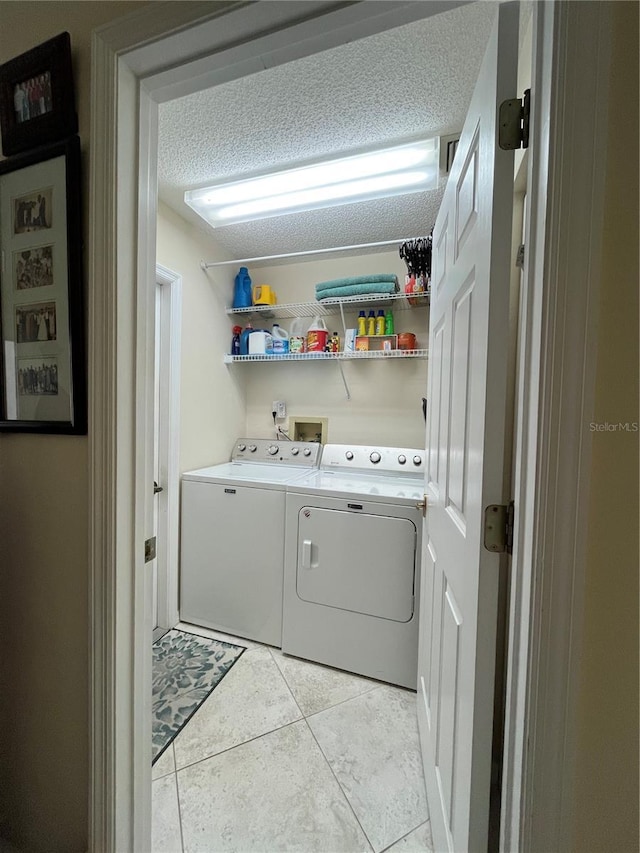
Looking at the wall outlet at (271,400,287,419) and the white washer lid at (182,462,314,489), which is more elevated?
the wall outlet at (271,400,287,419)

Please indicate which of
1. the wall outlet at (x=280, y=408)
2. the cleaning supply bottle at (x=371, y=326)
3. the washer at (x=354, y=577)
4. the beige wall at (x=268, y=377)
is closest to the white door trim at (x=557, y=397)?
the washer at (x=354, y=577)

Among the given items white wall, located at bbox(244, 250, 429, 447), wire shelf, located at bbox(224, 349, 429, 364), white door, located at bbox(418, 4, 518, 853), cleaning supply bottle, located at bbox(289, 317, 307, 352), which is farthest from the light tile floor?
cleaning supply bottle, located at bbox(289, 317, 307, 352)

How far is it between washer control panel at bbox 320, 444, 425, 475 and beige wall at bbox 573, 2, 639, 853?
1581mm

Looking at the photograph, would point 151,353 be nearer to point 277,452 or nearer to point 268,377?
point 277,452

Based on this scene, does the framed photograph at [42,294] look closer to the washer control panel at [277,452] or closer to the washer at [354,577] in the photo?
the washer at [354,577]

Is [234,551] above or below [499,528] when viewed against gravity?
below

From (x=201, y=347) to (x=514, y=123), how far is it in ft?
6.66

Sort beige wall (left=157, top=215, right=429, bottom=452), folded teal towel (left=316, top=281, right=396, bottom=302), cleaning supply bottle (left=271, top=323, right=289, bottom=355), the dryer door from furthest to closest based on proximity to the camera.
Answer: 1. cleaning supply bottle (left=271, top=323, right=289, bottom=355)
2. beige wall (left=157, top=215, right=429, bottom=452)
3. folded teal towel (left=316, top=281, right=396, bottom=302)
4. the dryer door

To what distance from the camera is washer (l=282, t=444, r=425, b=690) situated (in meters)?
1.67

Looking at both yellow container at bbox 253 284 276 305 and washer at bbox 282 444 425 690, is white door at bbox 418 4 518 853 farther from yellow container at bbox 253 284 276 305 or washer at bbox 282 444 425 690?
yellow container at bbox 253 284 276 305

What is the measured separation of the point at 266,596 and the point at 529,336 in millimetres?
1901

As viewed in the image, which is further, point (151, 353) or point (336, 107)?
point (336, 107)

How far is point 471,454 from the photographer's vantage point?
763 millimetres

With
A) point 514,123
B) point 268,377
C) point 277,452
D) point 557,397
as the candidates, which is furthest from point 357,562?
point 514,123
